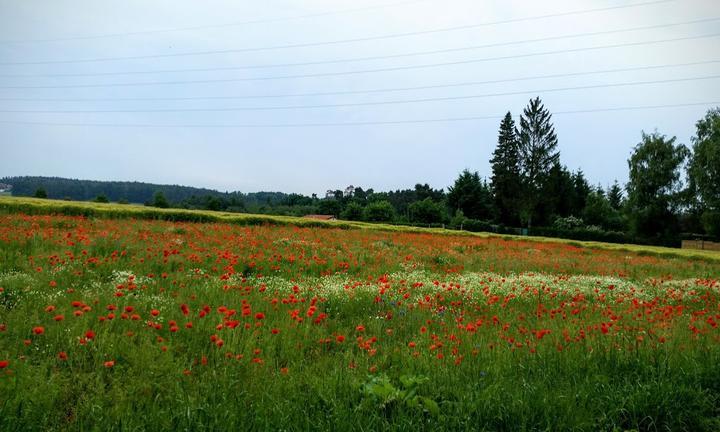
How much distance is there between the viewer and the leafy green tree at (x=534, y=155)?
204ft

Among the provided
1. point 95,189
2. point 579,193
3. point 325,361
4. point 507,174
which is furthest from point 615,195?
point 95,189

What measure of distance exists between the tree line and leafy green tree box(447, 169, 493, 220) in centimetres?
18

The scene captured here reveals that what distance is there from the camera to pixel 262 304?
6.25 meters

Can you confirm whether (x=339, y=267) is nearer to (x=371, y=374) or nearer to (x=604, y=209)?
(x=371, y=374)

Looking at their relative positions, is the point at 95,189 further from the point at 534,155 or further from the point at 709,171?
the point at 709,171

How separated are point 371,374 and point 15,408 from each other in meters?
2.77

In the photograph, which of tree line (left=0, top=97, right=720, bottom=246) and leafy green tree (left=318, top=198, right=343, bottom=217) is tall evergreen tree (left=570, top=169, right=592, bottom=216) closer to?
tree line (left=0, top=97, right=720, bottom=246)

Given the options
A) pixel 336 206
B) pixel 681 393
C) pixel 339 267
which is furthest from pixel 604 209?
pixel 681 393

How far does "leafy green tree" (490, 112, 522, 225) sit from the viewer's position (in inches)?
2509

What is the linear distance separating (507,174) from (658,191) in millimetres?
19668

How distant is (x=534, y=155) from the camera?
63.4 metres

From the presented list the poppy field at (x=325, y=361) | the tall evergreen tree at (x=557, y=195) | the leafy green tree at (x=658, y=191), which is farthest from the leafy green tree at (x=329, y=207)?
the poppy field at (x=325, y=361)

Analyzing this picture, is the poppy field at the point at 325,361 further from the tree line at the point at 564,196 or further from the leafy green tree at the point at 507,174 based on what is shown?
the leafy green tree at the point at 507,174

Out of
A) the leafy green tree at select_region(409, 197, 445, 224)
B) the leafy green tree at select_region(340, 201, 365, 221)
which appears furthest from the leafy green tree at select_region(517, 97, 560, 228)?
the leafy green tree at select_region(340, 201, 365, 221)
